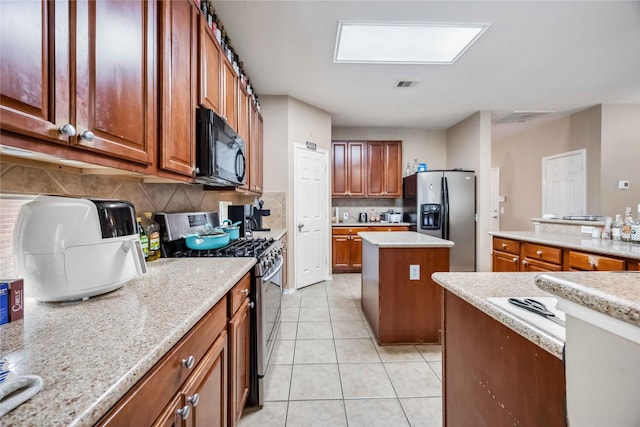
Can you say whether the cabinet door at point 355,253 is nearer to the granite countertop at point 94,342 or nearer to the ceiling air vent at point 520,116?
the ceiling air vent at point 520,116

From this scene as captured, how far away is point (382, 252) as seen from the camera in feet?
7.32

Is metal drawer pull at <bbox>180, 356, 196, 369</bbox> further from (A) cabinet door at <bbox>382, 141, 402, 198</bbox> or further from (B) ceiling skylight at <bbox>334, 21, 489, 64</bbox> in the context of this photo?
(A) cabinet door at <bbox>382, 141, 402, 198</bbox>

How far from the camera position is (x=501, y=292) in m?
0.97

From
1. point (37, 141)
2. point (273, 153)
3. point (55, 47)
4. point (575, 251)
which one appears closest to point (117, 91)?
point (55, 47)

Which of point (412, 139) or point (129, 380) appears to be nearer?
point (129, 380)

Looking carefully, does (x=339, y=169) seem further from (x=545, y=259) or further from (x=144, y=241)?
(x=144, y=241)

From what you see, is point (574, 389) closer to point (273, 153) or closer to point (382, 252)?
point (382, 252)

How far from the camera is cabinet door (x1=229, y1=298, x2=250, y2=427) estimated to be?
1208mm

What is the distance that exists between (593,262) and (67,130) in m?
3.04

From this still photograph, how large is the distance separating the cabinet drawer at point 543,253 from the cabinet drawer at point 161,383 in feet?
8.99

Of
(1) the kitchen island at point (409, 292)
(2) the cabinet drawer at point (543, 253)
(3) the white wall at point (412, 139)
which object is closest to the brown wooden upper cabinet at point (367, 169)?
(3) the white wall at point (412, 139)

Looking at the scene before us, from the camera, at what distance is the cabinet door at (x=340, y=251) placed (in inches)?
179

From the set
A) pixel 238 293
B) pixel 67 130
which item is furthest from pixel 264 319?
pixel 67 130

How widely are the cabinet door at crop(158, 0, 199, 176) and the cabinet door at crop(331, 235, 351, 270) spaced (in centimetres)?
331
